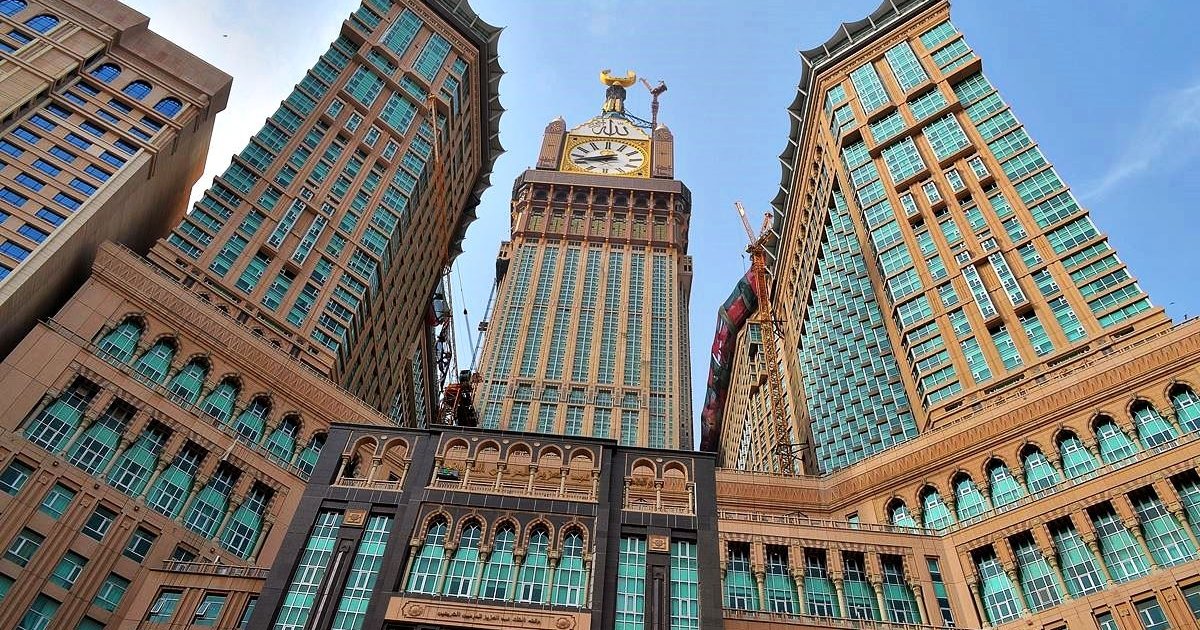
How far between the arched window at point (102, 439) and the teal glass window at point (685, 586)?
113 ft

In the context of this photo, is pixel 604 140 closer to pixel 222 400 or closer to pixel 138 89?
pixel 138 89

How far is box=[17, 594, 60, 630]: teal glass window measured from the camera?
45.4m

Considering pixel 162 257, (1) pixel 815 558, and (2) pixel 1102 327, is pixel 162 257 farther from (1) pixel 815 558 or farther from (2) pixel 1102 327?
(2) pixel 1102 327

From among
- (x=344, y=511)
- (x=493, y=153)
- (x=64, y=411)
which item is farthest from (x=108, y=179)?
(x=493, y=153)

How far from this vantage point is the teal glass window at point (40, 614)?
45.4 meters

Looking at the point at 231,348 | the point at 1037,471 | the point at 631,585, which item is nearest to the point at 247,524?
the point at 231,348

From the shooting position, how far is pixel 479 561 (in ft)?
144

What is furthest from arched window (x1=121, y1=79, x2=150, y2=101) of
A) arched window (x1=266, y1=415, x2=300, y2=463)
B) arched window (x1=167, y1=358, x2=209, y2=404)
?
arched window (x1=266, y1=415, x2=300, y2=463)

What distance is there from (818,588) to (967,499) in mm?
14142

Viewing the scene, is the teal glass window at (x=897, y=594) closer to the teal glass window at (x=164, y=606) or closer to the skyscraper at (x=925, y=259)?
the skyscraper at (x=925, y=259)

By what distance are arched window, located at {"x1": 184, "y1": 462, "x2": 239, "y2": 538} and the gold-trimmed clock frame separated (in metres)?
87.4

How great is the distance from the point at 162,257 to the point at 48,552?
2667cm

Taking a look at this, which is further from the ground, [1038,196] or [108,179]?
[1038,196]

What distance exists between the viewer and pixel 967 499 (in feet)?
193
